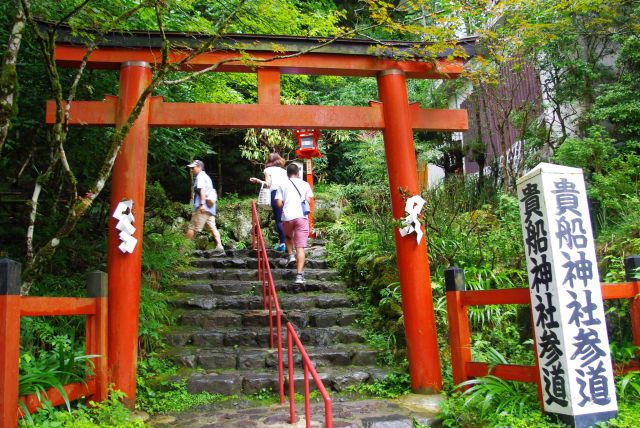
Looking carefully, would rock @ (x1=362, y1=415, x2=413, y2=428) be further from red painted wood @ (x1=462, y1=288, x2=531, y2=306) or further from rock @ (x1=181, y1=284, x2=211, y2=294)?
rock @ (x1=181, y1=284, x2=211, y2=294)

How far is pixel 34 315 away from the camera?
154 inches

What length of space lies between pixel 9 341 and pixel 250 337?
362 cm

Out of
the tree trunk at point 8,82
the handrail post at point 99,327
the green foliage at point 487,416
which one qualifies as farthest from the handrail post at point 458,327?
the tree trunk at point 8,82

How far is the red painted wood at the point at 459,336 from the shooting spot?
5156 millimetres

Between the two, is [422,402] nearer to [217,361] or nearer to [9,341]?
[217,361]

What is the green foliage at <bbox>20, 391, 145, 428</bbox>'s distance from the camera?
3.77 m

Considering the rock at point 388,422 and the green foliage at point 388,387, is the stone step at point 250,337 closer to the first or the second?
the green foliage at point 388,387

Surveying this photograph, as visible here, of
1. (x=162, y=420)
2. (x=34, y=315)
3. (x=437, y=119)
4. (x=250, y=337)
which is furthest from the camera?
(x=250, y=337)

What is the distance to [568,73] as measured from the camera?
10.3 m

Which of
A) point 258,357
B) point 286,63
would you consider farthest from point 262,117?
point 258,357

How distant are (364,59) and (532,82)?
7038 mm

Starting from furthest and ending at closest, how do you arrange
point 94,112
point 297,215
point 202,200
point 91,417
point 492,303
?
1. point 202,200
2. point 297,215
3. point 94,112
4. point 492,303
5. point 91,417

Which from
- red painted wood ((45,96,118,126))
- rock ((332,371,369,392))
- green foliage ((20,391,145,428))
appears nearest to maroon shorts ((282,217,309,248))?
rock ((332,371,369,392))

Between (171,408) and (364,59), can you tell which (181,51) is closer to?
(364,59)
